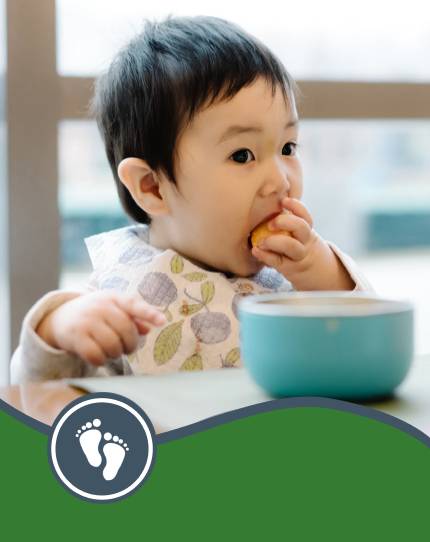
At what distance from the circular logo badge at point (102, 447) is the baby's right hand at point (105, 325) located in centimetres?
12

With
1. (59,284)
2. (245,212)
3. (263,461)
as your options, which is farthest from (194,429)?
(59,284)

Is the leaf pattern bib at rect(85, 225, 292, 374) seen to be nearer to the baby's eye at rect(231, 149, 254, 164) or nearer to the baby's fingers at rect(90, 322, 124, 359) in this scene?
the baby's eye at rect(231, 149, 254, 164)

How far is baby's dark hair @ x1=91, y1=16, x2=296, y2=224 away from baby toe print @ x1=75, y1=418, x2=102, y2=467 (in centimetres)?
60

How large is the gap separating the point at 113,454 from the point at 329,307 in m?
0.21

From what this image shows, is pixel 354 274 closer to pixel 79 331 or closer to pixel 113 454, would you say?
pixel 79 331

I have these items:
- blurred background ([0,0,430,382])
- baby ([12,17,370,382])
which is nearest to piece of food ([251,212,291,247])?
baby ([12,17,370,382])

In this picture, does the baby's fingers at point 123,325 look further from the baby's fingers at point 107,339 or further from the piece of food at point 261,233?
the piece of food at point 261,233

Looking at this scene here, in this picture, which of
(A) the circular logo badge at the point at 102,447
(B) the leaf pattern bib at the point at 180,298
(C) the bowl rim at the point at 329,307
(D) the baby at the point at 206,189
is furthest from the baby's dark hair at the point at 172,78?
(A) the circular logo badge at the point at 102,447

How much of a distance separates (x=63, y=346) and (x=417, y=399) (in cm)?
31

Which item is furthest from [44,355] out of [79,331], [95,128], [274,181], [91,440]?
[95,128]

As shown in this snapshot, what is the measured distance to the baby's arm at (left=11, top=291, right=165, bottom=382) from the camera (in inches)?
27.0

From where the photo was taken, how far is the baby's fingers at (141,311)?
0.65 meters

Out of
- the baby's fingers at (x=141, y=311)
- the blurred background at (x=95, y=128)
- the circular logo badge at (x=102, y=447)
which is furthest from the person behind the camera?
the blurred background at (x=95, y=128)

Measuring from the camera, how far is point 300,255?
3.41 feet
